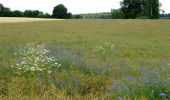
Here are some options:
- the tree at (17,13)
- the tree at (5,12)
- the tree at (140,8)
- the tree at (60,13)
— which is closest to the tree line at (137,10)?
the tree at (140,8)

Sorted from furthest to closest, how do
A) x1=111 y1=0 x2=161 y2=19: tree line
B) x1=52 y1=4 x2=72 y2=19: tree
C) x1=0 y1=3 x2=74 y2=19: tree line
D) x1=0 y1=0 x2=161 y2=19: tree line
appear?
1. x1=111 y1=0 x2=161 y2=19: tree line
2. x1=52 y1=4 x2=72 y2=19: tree
3. x1=0 y1=0 x2=161 y2=19: tree line
4. x1=0 y1=3 x2=74 y2=19: tree line

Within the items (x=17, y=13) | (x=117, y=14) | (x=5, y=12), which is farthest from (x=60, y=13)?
(x=117, y=14)

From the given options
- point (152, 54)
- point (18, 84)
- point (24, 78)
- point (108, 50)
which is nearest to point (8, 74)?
point (24, 78)

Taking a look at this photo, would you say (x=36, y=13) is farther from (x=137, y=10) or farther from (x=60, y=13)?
(x=137, y=10)

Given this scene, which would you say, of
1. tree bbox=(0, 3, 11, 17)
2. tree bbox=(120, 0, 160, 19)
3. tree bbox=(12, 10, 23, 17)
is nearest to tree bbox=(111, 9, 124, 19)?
tree bbox=(120, 0, 160, 19)

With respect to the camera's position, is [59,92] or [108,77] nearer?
[59,92]

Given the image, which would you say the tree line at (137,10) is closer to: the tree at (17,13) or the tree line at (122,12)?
the tree line at (122,12)

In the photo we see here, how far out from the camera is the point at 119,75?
7699 millimetres

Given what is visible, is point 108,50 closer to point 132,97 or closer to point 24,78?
point 24,78

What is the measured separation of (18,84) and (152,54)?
1181 centimetres

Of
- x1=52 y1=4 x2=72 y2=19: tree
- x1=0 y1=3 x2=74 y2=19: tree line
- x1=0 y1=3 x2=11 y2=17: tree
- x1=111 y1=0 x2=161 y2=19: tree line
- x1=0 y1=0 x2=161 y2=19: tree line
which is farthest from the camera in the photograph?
x1=111 y1=0 x2=161 y2=19: tree line

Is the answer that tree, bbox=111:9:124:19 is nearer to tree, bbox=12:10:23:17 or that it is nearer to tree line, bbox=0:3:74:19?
tree line, bbox=0:3:74:19

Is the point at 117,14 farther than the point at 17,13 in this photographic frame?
Yes

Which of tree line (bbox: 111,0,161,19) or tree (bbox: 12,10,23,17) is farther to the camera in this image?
tree line (bbox: 111,0,161,19)
